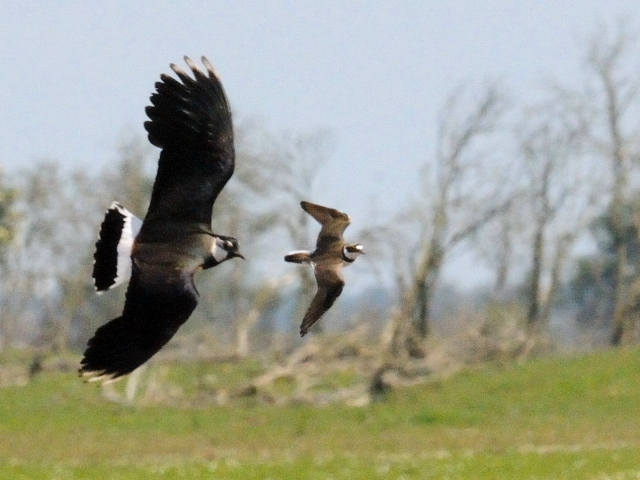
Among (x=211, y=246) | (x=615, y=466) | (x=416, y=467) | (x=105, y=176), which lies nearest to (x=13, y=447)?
(x=416, y=467)

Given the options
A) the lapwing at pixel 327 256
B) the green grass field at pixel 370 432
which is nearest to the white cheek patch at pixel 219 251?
the lapwing at pixel 327 256

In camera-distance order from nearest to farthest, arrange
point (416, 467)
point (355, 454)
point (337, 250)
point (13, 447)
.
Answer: point (337, 250), point (416, 467), point (355, 454), point (13, 447)

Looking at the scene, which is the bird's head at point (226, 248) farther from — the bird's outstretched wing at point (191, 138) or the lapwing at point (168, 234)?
the bird's outstretched wing at point (191, 138)

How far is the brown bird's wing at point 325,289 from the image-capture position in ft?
12.4

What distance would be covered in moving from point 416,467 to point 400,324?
15082 millimetres

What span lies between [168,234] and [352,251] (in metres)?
0.64

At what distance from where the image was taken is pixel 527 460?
17.2 meters

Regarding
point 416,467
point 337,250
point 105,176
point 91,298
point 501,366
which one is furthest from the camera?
point 91,298

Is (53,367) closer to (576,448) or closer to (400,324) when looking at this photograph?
(400,324)

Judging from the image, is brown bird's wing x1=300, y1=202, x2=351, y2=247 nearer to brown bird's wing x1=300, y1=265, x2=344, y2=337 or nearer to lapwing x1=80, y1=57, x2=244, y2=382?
brown bird's wing x1=300, y1=265, x2=344, y2=337

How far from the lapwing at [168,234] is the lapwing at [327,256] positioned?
9.2 inches

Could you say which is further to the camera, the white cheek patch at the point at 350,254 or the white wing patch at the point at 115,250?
the white wing patch at the point at 115,250

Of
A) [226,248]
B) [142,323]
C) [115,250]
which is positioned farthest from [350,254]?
[115,250]

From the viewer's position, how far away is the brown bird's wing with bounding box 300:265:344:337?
378cm
